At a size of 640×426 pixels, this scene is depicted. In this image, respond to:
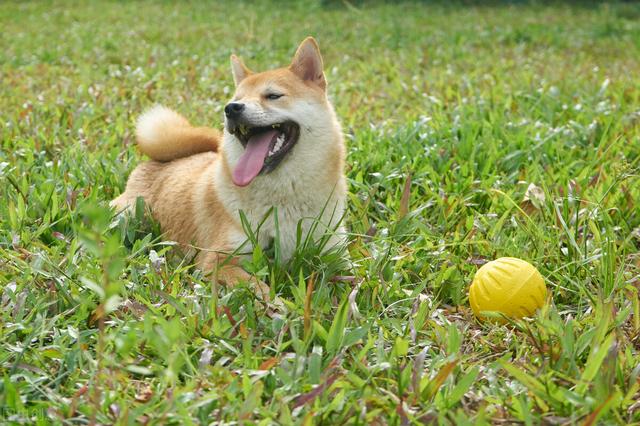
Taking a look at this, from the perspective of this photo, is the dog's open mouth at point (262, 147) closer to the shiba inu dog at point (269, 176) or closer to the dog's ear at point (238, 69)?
the shiba inu dog at point (269, 176)

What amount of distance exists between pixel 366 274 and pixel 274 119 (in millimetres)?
759

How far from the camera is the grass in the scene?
211 cm

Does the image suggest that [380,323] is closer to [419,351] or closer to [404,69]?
[419,351]

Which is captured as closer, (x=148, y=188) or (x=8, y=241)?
(x=8, y=241)

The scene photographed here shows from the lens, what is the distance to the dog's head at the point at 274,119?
314 centimetres

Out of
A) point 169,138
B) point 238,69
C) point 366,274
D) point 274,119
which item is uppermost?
point 238,69

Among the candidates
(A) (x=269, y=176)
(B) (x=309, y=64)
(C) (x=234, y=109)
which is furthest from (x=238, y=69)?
(A) (x=269, y=176)

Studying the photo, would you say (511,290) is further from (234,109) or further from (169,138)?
(169,138)

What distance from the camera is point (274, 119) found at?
3195 mm

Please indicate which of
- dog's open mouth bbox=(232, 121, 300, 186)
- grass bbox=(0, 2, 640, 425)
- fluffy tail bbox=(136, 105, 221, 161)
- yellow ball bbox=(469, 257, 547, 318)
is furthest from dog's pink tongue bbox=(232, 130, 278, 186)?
yellow ball bbox=(469, 257, 547, 318)

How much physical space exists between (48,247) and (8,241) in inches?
7.7

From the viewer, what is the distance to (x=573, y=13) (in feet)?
45.8

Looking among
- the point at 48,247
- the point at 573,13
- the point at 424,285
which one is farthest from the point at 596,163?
the point at 573,13

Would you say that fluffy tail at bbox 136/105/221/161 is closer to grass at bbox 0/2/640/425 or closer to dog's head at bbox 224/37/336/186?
grass at bbox 0/2/640/425
